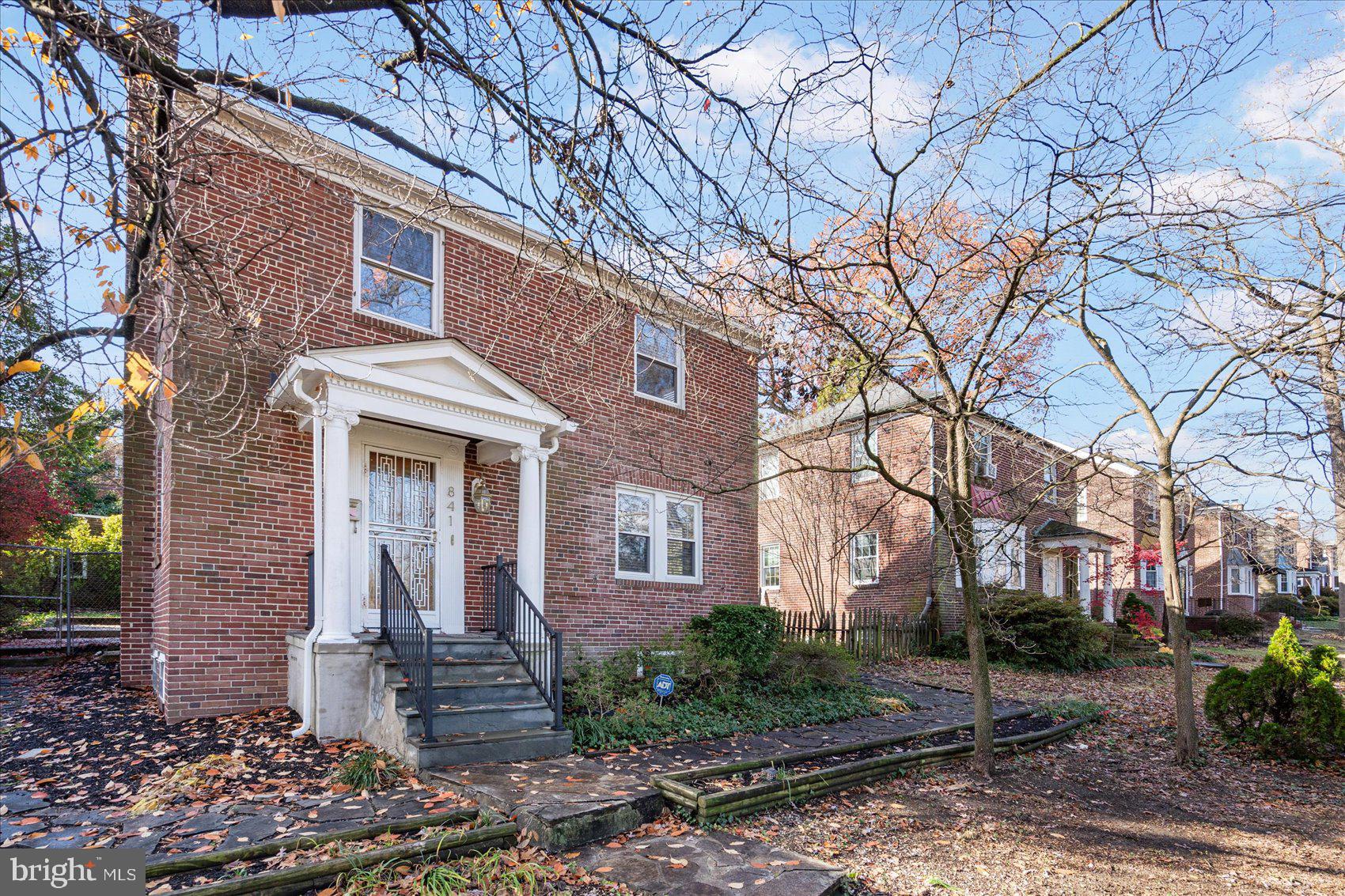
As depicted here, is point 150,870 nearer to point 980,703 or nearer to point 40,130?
point 40,130

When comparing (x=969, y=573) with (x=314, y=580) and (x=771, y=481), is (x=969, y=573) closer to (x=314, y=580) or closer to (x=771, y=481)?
(x=314, y=580)

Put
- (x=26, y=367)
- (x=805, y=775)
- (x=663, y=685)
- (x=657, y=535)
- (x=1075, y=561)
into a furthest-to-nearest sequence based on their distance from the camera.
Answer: (x=1075, y=561), (x=657, y=535), (x=663, y=685), (x=805, y=775), (x=26, y=367)

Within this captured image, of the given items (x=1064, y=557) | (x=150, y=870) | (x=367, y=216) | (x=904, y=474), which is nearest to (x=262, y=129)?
(x=367, y=216)

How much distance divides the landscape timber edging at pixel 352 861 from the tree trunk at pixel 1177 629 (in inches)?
300

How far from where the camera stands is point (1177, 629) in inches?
342

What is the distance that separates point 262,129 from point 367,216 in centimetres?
142

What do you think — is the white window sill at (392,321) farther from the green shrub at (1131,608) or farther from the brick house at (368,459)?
the green shrub at (1131,608)

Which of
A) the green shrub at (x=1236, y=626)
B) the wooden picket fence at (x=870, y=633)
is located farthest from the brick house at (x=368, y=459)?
the green shrub at (x=1236, y=626)

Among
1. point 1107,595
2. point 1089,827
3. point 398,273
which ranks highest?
point 398,273

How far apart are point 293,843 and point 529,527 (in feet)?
16.4

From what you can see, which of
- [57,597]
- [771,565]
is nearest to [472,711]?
[57,597]

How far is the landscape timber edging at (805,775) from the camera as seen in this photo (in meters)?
5.94

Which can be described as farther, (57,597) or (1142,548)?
(1142,548)

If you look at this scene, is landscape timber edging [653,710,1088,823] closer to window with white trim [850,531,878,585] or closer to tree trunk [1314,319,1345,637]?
tree trunk [1314,319,1345,637]
